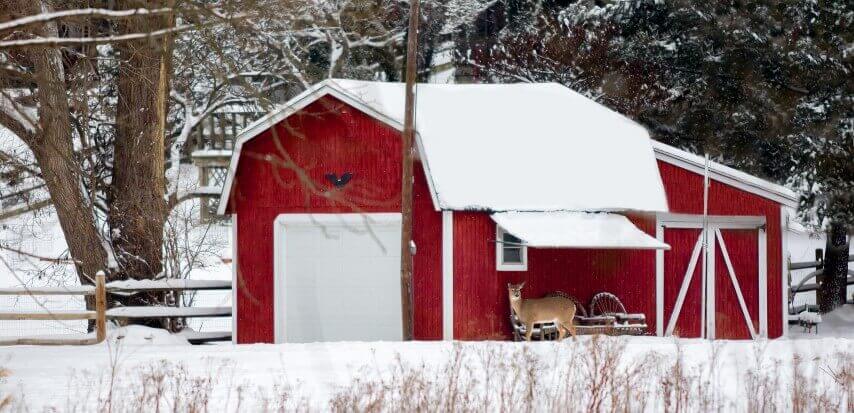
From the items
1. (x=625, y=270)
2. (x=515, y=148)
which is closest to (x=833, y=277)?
(x=625, y=270)

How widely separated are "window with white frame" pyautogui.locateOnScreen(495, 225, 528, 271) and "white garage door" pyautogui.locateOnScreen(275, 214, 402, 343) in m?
1.51

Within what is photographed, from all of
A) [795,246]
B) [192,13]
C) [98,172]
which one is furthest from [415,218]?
[795,246]

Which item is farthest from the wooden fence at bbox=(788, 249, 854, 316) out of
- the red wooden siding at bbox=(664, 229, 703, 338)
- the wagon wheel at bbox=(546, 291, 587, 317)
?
the wagon wheel at bbox=(546, 291, 587, 317)

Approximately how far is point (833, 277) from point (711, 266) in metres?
8.09

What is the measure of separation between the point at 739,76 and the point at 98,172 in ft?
41.6

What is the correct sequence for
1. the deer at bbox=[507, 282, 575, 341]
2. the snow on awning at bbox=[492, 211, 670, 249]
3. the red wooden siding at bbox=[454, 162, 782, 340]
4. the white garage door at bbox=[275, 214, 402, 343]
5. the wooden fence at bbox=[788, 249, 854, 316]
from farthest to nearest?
the wooden fence at bbox=[788, 249, 854, 316], the white garage door at bbox=[275, 214, 402, 343], the red wooden siding at bbox=[454, 162, 782, 340], the deer at bbox=[507, 282, 575, 341], the snow on awning at bbox=[492, 211, 670, 249]

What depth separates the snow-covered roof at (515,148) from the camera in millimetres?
16672

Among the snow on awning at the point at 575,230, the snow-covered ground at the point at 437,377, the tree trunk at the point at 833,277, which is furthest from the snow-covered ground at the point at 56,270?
the tree trunk at the point at 833,277

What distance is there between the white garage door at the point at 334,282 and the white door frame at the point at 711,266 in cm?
408

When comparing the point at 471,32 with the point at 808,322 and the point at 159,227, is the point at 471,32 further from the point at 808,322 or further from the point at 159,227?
the point at 159,227

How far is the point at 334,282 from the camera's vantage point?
1727 centimetres

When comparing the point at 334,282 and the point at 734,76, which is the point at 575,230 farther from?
the point at 734,76

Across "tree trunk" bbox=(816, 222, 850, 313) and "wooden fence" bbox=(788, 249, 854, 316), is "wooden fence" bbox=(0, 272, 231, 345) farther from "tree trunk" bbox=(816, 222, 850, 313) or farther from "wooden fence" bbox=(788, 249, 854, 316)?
"tree trunk" bbox=(816, 222, 850, 313)

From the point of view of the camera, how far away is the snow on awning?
15.8 meters
